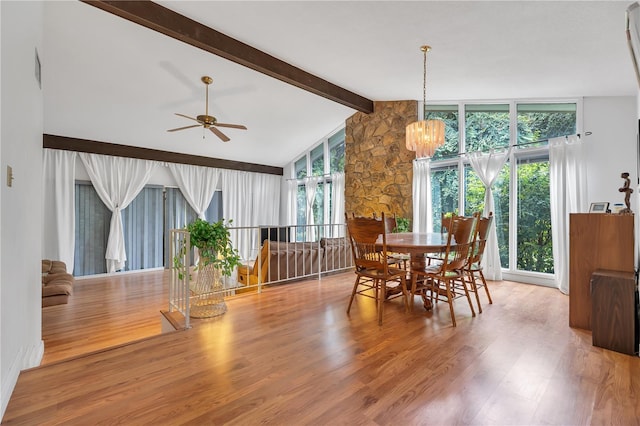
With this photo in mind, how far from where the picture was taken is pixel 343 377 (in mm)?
1783

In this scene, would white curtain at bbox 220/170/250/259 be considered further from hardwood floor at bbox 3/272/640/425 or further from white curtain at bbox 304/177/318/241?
hardwood floor at bbox 3/272/640/425

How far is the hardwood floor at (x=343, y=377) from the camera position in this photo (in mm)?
1464

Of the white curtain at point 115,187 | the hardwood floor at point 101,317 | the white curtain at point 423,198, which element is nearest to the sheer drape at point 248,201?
the white curtain at point 115,187

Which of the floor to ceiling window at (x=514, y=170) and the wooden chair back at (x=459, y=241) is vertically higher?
the floor to ceiling window at (x=514, y=170)

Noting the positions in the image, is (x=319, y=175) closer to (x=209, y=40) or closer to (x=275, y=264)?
(x=275, y=264)

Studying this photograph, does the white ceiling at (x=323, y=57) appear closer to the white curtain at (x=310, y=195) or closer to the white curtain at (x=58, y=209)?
the white curtain at (x=58, y=209)

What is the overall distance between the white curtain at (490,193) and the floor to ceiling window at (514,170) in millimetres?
143

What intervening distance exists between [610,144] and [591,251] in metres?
2.28

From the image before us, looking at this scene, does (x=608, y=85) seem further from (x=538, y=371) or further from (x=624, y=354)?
(x=538, y=371)

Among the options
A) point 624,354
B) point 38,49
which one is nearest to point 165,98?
point 38,49

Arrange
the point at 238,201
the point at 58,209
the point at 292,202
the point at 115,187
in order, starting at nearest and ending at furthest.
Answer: the point at 58,209 < the point at 115,187 < the point at 238,201 < the point at 292,202

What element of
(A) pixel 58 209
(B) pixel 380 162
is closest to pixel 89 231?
(A) pixel 58 209

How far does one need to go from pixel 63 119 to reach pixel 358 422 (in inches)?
251

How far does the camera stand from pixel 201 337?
235 centimetres
